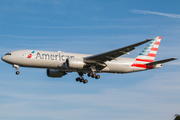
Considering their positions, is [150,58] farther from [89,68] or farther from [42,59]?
[42,59]

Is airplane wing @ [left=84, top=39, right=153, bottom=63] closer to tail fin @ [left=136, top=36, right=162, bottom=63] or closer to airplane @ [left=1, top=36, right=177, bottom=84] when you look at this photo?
airplane @ [left=1, top=36, right=177, bottom=84]

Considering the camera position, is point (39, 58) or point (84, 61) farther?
point (84, 61)

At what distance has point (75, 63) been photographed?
129 feet

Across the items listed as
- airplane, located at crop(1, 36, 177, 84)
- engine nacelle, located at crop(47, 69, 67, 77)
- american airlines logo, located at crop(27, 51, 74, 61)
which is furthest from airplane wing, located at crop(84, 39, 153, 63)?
engine nacelle, located at crop(47, 69, 67, 77)

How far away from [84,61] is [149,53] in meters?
12.8

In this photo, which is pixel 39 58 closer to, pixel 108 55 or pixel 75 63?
pixel 75 63

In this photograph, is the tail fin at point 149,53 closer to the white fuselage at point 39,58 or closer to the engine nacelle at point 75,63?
the white fuselage at point 39,58

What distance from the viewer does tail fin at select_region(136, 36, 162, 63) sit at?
1805 inches

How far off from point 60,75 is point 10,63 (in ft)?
33.8

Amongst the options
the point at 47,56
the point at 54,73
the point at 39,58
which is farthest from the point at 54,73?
the point at 39,58

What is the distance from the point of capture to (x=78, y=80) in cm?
4638

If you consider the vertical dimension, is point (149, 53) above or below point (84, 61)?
above

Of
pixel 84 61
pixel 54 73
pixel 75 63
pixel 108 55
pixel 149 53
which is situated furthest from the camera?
pixel 149 53

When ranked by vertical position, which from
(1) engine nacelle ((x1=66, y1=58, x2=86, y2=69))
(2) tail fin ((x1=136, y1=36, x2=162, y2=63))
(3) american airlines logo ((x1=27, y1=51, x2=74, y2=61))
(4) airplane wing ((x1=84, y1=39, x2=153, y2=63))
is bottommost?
(1) engine nacelle ((x1=66, y1=58, x2=86, y2=69))
